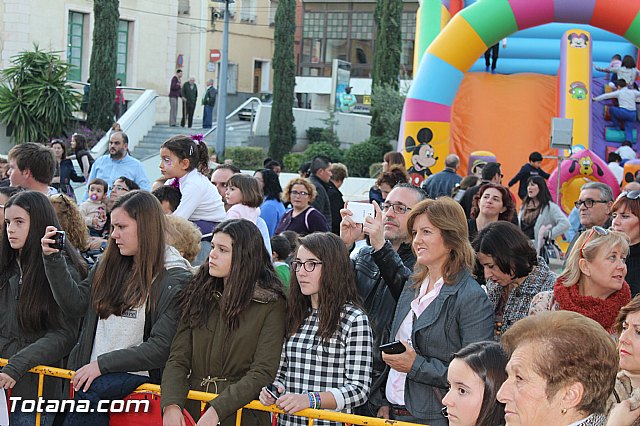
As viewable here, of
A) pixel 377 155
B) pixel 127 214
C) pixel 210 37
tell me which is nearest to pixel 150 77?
pixel 210 37

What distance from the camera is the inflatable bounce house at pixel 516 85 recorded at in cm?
1376

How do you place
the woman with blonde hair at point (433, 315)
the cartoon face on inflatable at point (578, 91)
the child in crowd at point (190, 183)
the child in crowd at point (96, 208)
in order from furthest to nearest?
the cartoon face on inflatable at point (578, 91), the child in crowd at point (96, 208), the child in crowd at point (190, 183), the woman with blonde hair at point (433, 315)

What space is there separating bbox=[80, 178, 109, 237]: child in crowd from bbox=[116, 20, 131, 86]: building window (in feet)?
79.0

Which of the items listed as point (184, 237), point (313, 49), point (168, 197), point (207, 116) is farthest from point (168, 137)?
point (184, 237)

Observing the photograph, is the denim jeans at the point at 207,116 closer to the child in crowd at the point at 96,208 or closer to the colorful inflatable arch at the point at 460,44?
the colorful inflatable arch at the point at 460,44

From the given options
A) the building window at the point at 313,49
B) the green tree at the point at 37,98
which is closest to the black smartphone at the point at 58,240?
the green tree at the point at 37,98

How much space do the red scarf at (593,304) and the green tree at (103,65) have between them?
23293 mm

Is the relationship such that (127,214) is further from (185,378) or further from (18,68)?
(18,68)

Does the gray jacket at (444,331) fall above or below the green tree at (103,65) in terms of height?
below

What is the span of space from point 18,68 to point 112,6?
384 cm

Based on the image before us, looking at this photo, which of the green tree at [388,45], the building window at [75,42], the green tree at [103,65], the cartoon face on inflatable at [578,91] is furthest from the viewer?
the building window at [75,42]

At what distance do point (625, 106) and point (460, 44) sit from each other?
3515 mm

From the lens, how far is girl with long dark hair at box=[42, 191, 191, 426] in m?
4.51

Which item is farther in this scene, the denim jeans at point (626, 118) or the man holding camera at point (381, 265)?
the denim jeans at point (626, 118)
